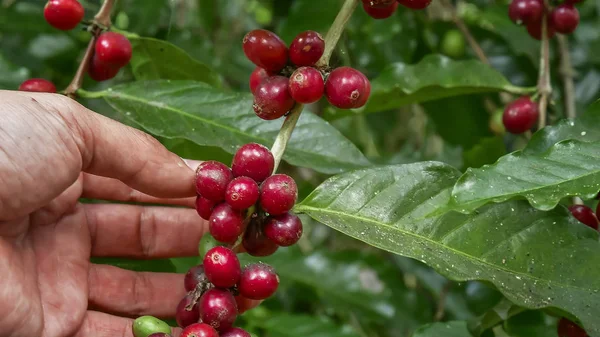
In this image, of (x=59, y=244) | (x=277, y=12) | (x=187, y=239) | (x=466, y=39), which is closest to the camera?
Answer: (x=59, y=244)

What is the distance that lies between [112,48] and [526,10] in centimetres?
86

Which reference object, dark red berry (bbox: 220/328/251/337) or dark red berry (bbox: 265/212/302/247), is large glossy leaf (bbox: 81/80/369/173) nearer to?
dark red berry (bbox: 265/212/302/247)

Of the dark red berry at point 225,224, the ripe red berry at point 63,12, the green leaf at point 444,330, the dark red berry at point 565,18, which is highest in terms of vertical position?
the ripe red berry at point 63,12

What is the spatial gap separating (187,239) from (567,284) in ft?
2.51

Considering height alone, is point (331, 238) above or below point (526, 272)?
below

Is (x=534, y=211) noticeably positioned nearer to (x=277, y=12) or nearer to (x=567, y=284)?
(x=567, y=284)

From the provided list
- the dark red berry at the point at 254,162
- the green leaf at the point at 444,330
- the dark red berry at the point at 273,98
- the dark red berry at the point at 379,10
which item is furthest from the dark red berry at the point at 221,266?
the dark red berry at the point at 379,10

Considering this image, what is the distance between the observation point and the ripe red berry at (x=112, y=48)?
1221 mm

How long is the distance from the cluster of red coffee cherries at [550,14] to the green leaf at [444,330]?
0.66 m

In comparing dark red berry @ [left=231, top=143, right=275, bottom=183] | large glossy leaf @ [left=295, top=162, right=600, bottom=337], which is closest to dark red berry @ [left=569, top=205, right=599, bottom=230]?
large glossy leaf @ [left=295, top=162, right=600, bottom=337]

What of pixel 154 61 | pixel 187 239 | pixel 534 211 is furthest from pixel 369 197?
pixel 154 61

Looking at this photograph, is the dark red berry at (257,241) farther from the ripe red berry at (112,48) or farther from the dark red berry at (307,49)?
the ripe red berry at (112,48)

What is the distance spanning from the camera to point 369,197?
3.17 ft

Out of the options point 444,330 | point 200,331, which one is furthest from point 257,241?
point 444,330
